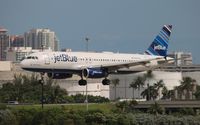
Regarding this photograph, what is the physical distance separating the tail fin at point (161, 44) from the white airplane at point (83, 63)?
29.3ft

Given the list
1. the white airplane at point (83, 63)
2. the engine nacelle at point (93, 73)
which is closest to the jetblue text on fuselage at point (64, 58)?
the white airplane at point (83, 63)

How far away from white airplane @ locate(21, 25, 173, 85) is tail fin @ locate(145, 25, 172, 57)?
351 inches

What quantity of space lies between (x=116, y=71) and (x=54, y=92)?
209 ft

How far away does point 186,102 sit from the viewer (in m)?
158

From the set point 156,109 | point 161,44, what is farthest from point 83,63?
point 161,44

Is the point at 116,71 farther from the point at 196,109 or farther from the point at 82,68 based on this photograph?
the point at 196,109

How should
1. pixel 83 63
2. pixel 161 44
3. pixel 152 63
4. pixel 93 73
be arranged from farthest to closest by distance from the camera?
pixel 161 44 → pixel 152 63 → pixel 83 63 → pixel 93 73

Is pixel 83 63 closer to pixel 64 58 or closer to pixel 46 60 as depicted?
pixel 64 58

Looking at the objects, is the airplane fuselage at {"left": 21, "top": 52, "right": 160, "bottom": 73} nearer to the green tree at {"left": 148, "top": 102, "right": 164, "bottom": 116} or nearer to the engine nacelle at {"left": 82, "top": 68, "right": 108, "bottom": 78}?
the engine nacelle at {"left": 82, "top": 68, "right": 108, "bottom": 78}

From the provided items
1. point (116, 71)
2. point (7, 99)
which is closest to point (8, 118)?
point (116, 71)

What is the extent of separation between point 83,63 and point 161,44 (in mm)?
30340

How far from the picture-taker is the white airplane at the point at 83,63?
126 m

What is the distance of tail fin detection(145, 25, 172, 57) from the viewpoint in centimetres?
15385

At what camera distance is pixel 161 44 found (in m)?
157
